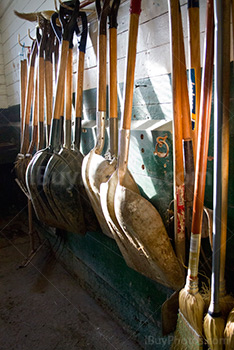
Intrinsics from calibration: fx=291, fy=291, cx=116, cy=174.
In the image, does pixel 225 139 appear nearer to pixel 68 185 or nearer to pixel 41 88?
pixel 68 185

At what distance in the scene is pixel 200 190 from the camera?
1017 millimetres

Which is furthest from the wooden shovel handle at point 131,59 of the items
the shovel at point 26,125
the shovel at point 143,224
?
the shovel at point 26,125

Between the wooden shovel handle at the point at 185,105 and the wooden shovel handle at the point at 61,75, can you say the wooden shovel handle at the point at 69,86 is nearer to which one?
the wooden shovel handle at the point at 61,75

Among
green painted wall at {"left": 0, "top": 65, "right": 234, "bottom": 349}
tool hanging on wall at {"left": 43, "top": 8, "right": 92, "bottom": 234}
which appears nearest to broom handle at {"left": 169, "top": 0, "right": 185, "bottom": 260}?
green painted wall at {"left": 0, "top": 65, "right": 234, "bottom": 349}

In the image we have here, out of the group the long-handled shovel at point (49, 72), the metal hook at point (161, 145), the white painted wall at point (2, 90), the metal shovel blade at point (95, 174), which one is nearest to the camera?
the metal hook at point (161, 145)

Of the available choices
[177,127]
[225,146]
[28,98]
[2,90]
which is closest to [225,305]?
[225,146]

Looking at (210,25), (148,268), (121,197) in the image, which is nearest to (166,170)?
(121,197)

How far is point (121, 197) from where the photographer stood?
4.04 ft

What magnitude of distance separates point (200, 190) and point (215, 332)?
0.47 meters

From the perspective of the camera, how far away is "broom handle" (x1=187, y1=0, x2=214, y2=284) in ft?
3.07

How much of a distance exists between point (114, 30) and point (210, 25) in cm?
70

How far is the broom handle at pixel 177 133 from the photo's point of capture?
1.06 m

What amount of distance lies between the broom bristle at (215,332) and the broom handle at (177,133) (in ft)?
0.96

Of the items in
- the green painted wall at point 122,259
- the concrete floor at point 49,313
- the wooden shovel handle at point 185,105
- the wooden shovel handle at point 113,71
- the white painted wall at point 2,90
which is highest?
the white painted wall at point 2,90
